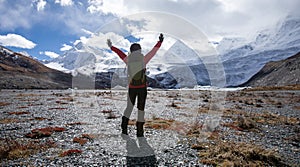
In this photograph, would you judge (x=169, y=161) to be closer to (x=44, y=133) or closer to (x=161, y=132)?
(x=161, y=132)

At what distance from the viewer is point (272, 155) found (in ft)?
33.9

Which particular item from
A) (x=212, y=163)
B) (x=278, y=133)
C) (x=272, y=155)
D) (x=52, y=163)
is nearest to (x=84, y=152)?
(x=52, y=163)

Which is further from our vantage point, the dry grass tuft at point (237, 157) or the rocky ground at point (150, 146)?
the rocky ground at point (150, 146)

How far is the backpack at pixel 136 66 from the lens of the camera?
10859 mm

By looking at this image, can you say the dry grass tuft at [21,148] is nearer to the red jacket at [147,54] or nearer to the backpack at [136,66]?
the red jacket at [147,54]

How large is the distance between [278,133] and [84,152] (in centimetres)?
1329

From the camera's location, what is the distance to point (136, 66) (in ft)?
35.7

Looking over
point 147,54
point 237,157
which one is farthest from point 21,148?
point 237,157

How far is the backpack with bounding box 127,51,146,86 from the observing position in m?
10.9

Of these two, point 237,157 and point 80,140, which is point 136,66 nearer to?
point 80,140

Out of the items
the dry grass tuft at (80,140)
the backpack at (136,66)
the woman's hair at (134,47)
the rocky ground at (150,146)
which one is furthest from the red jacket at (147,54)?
the dry grass tuft at (80,140)

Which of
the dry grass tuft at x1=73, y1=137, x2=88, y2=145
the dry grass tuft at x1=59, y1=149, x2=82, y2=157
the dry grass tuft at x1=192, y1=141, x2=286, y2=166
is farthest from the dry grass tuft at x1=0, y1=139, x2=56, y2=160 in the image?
the dry grass tuft at x1=192, y1=141, x2=286, y2=166

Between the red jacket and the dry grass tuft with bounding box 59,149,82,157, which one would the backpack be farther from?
the dry grass tuft with bounding box 59,149,82,157

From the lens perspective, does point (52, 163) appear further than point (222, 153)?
No
